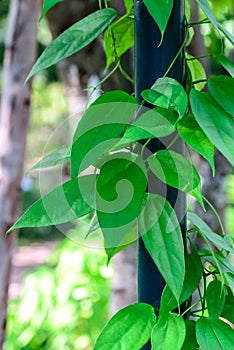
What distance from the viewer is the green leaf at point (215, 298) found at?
35 cm

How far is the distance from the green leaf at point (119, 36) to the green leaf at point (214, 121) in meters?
0.10

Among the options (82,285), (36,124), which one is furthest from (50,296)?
(36,124)

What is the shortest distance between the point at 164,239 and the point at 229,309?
82 millimetres

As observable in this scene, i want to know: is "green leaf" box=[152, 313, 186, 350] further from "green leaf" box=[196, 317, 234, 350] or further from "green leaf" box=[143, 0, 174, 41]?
"green leaf" box=[143, 0, 174, 41]

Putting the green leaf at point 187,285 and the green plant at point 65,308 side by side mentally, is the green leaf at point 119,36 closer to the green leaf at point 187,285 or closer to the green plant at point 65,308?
the green leaf at point 187,285

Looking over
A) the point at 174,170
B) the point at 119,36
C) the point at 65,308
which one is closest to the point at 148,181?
the point at 174,170

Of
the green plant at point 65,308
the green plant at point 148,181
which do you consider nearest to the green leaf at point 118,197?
the green plant at point 148,181

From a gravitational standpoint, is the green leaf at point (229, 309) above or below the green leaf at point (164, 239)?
below

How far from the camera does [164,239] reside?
32cm

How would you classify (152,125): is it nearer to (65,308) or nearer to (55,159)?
(55,159)

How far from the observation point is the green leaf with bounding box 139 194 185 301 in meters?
0.32

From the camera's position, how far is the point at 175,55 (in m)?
0.35

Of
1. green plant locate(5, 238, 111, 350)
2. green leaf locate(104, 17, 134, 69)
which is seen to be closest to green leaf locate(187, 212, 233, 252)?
green leaf locate(104, 17, 134, 69)

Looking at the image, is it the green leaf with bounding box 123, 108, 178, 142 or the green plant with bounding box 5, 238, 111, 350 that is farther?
the green plant with bounding box 5, 238, 111, 350
